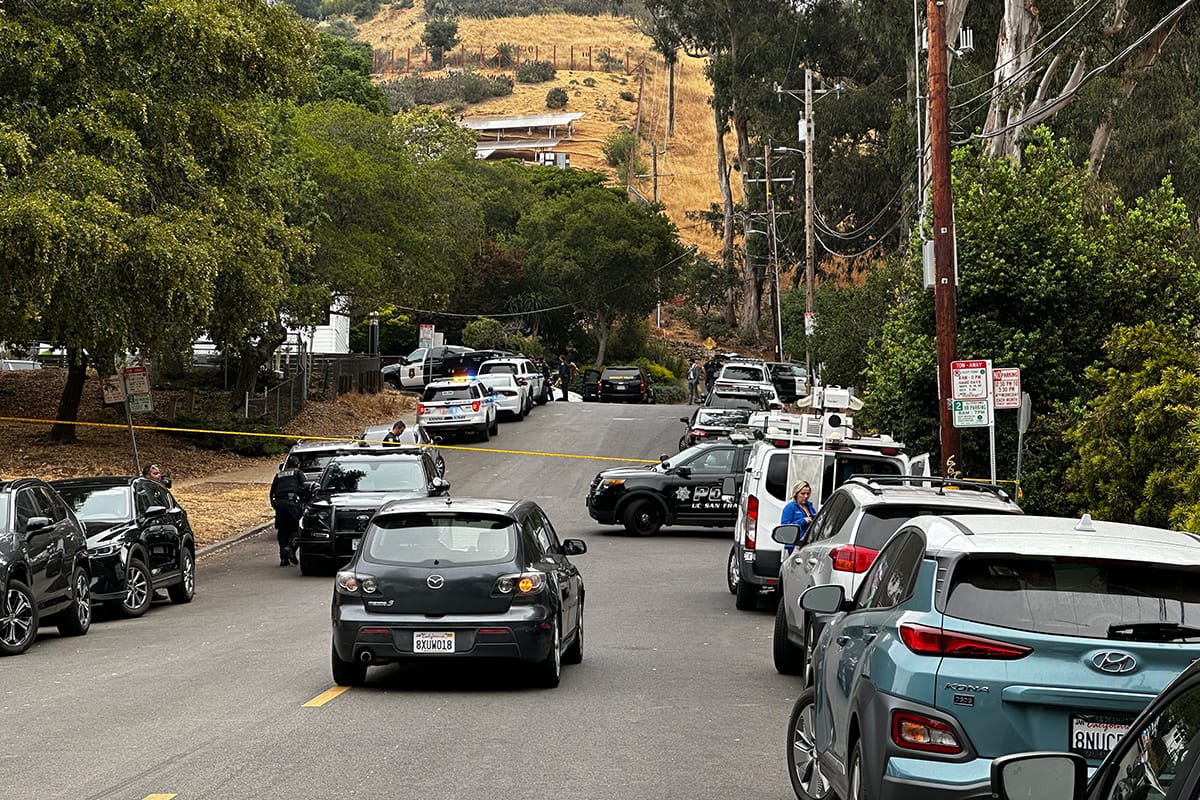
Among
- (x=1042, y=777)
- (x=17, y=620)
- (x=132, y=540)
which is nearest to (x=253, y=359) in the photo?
(x=132, y=540)

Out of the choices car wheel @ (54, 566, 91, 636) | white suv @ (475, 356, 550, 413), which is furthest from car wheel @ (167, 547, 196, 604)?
white suv @ (475, 356, 550, 413)

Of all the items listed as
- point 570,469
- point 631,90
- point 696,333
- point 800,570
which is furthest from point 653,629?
point 631,90

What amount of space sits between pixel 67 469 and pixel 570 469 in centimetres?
1282

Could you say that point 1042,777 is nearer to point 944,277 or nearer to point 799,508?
point 799,508

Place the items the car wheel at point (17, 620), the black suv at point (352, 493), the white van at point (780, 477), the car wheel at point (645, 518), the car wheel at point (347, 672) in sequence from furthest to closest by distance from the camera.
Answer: the car wheel at point (645, 518) → the black suv at point (352, 493) → the white van at point (780, 477) → the car wheel at point (17, 620) → the car wheel at point (347, 672)

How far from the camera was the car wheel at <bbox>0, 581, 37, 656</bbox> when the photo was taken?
15664 millimetres

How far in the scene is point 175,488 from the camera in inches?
1406

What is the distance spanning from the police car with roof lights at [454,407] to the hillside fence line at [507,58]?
126 meters

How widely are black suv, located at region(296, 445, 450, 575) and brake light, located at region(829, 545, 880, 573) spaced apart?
34.8 feet

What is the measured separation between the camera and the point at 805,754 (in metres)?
8.78

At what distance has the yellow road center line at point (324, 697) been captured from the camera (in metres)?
11.8

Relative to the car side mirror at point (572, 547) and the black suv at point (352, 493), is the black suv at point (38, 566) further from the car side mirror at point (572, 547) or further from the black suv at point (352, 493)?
the car side mirror at point (572, 547)

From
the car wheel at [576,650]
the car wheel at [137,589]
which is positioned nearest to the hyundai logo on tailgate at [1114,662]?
the car wheel at [576,650]

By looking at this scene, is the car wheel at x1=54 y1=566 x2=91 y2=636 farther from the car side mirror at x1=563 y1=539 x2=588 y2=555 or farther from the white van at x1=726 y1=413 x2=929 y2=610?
the white van at x1=726 y1=413 x2=929 y2=610
